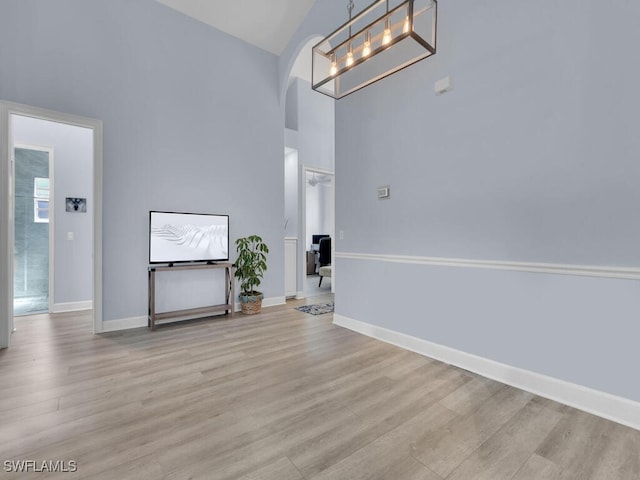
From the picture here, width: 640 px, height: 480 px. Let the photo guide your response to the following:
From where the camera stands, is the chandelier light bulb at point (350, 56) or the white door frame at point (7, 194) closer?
the chandelier light bulb at point (350, 56)

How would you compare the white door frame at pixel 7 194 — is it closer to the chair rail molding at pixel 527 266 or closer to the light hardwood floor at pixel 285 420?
the light hardwood floor at pixel 285 420

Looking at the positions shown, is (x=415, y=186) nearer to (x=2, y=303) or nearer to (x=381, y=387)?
(x=381, y=387)

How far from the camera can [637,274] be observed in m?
1.69

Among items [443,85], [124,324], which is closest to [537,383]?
[443,85]

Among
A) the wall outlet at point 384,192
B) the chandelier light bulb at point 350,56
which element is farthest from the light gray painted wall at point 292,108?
the chandelier light bulb at point 350,56

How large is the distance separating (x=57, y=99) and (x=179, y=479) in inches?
142

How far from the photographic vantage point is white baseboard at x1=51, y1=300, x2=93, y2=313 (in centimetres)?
409

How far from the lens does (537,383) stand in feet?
6.69

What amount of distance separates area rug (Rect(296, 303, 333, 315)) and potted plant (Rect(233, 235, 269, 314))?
64cm

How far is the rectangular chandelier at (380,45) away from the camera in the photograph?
206cm

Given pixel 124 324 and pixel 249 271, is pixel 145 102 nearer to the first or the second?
pixel 249 271

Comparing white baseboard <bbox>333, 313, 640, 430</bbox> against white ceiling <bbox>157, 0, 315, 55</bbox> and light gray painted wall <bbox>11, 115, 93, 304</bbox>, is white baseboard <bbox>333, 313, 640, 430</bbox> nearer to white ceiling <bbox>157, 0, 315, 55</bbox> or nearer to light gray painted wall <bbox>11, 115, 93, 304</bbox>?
white ceiling <bbox>157, 0, 315, 55</bbox>

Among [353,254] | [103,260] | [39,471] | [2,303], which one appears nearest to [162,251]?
[103,260]

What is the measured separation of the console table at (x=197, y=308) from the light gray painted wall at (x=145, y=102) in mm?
235
